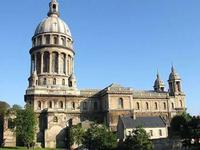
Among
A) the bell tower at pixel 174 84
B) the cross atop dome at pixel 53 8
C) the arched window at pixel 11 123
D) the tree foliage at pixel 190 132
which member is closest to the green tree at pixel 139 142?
the tree foliage at pixel 190 132

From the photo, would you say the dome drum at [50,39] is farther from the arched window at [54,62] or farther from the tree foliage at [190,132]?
the tree foliage at [190,132]

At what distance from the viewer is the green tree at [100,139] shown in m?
62.6

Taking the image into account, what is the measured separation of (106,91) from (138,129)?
95.5 feet

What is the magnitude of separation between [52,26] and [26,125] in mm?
37315

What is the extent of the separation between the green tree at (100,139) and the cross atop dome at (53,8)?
4978cm

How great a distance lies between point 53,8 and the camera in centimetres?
10481

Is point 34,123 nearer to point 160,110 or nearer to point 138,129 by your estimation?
point 138,129

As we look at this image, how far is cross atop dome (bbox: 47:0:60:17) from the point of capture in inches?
4087

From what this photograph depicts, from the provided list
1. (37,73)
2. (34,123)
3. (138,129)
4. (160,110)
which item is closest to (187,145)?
(138,129)

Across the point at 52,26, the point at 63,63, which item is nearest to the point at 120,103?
the point at 63,63

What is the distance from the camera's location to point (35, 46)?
3765 inches

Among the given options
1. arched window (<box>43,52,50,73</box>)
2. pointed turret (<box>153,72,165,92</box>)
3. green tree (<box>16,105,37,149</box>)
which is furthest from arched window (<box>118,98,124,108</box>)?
pointed turret (<box>153,72,165,92</box>)

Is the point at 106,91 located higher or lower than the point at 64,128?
higher

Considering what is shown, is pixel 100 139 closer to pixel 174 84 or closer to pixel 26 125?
pixel 26 125
